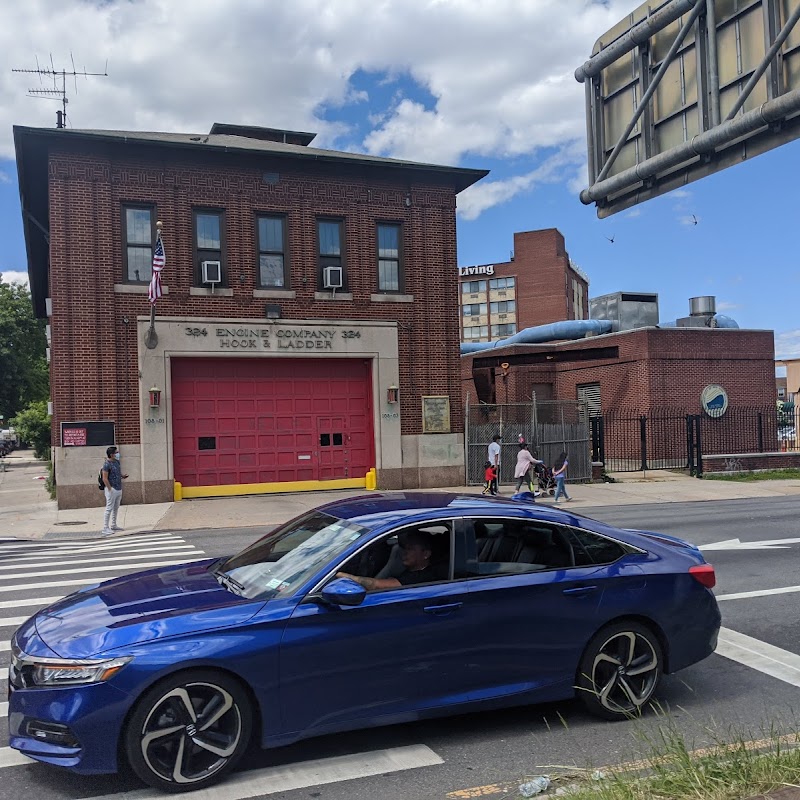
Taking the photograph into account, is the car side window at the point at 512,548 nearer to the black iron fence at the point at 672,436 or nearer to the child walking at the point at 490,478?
the child walking at the point at 490,478

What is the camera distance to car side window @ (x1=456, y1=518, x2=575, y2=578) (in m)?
4.98

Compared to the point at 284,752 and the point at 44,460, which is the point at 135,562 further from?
the point at 44,460

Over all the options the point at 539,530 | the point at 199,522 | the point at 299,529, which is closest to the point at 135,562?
the point at 199,522

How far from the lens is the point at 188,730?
408 centimetres

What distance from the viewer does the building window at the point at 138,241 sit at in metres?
20.6

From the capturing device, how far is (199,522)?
55.5ft

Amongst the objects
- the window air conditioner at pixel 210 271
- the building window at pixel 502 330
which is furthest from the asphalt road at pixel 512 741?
the building window at pixel 502 330

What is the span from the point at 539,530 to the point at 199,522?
12.9 metres

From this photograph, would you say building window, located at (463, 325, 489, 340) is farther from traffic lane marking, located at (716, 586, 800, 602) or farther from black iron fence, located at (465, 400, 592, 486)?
traffic lane marking, located at (716, 586, 800, 602)

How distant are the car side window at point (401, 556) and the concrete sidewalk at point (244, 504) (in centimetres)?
1200

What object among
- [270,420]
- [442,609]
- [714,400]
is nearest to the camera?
[442,609]

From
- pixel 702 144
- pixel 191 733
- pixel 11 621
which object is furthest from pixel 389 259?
pixel 191 733

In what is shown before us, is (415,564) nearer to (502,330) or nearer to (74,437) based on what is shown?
(74,437)

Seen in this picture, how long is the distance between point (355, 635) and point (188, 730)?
3.21ft
